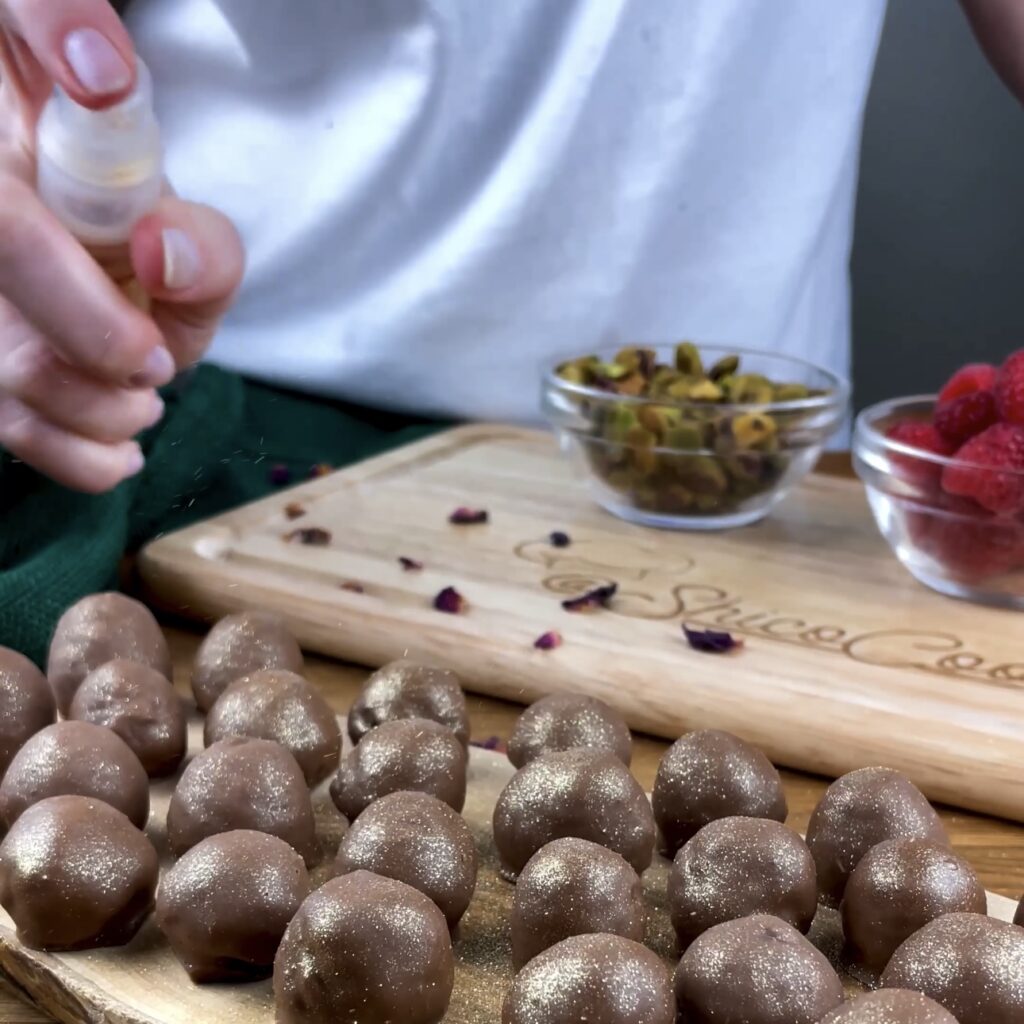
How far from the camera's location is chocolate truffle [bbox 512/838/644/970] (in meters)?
0.61

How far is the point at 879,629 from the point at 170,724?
561 millimetres

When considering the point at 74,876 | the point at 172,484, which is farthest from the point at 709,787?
the point at 172,484

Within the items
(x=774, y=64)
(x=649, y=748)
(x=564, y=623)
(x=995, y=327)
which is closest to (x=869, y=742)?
(x=649, y=748)

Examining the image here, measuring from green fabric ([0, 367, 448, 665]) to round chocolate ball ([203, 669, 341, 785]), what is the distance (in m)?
0.23

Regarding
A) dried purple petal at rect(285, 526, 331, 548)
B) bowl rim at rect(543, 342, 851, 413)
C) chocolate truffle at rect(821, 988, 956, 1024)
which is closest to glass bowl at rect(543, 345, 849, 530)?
bowl rim at rect(543, 342, 851, 413)

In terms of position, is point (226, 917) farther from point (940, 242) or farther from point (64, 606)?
point (940, 242)

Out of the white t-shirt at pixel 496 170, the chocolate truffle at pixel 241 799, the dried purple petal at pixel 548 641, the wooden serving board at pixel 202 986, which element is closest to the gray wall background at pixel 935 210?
the white t-shirt at pixel 496 170

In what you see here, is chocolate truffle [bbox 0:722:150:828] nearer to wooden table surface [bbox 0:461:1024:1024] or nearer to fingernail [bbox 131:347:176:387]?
wooden table surface [bbox 0:461:1024:1024]

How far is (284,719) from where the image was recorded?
2.60 ft

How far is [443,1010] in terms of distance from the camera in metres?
0.58

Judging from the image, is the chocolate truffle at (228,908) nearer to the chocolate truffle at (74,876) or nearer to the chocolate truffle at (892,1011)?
the chocolate truffle at (74,876)

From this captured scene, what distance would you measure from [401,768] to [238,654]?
0.64 feet

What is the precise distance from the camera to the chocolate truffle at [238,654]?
0.88 meters

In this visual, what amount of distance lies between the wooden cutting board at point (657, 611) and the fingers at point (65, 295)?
324 millimetres
